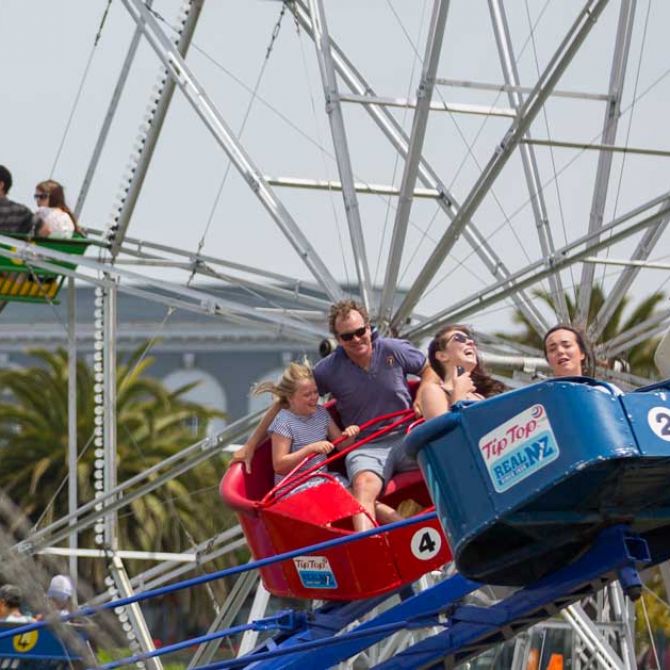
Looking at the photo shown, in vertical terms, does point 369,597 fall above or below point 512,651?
above

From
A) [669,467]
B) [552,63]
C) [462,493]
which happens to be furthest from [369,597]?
[552,63]

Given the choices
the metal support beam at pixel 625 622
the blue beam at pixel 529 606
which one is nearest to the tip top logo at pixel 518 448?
the blue beam at pixel 529 606

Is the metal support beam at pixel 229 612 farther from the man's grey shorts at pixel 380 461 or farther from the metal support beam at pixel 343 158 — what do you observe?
the man's grey shorts at pixel 380 461

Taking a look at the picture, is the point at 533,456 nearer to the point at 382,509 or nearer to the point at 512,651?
the point at 382,509

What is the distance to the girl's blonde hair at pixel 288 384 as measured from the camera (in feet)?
31.2

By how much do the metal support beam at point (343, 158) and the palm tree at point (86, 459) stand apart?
20628mm

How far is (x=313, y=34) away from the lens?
15.3m

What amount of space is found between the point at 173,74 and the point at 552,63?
4.20m

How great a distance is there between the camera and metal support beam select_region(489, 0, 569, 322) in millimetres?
16125

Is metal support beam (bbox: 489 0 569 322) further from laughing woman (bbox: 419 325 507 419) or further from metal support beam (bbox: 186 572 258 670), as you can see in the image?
laughing woman (bbox: 419 325 507 419)

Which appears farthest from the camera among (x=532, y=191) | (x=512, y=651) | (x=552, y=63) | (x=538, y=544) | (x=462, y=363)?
(x=532, y=191)

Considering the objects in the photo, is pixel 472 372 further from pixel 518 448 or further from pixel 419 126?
pixel 419 126

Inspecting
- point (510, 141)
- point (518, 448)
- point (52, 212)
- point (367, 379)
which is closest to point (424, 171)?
point (52, 212)

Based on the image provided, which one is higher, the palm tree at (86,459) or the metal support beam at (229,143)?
the metal support beam at (229,143)
